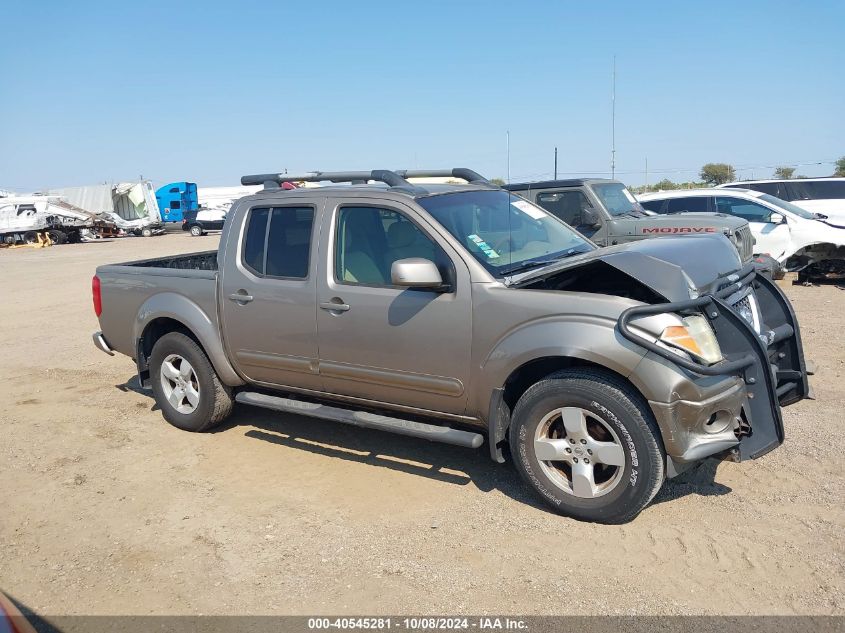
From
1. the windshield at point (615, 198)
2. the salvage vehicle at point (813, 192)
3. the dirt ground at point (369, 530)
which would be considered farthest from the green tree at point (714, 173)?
the dirt ground at point (369, 530)

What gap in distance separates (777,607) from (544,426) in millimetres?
1430

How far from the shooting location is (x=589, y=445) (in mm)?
4004

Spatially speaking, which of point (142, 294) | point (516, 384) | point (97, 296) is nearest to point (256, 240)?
point (142, 294)

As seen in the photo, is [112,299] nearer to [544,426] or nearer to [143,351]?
[143,351]

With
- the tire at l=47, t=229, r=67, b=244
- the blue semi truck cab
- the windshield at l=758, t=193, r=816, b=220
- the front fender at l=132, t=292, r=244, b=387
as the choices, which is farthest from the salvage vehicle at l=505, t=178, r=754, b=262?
the blue semi truck cab

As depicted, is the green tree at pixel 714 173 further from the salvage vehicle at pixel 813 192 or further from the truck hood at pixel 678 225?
the truck hood at pixel 678 225

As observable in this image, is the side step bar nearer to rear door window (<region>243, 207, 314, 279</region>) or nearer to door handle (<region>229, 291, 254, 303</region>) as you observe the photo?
door handle (<region>229, 291, 254, 303</region>)

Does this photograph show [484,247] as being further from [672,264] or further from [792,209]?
[792,209]

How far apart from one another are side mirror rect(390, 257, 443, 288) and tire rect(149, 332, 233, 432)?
2.18 m

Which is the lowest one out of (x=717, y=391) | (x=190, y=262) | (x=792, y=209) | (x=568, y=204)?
(x=717, y=391)

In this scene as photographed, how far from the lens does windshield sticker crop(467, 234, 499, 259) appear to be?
15.1 feet

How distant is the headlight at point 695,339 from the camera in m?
3.79

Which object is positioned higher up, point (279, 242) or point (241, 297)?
point (279, 242)

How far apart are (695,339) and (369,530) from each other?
210 cm
